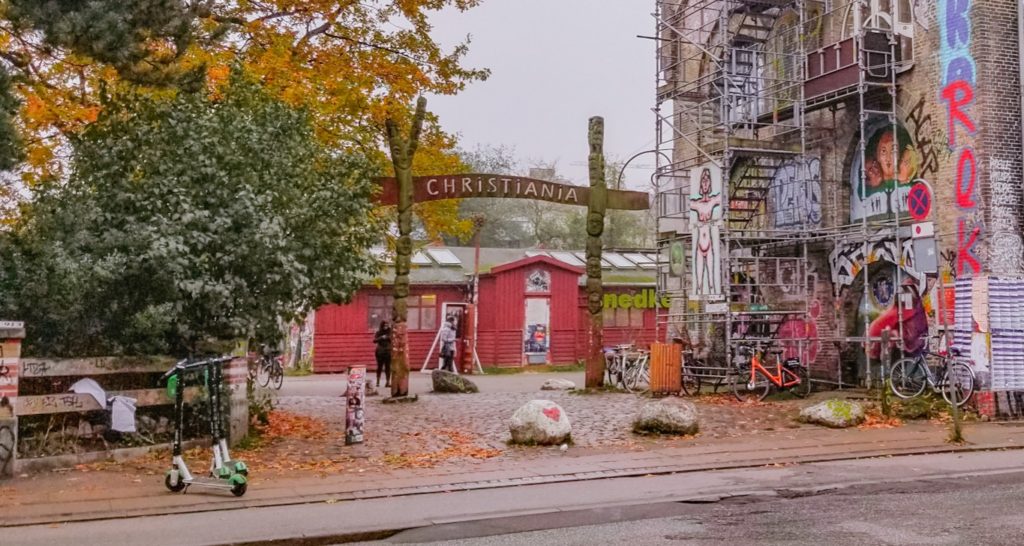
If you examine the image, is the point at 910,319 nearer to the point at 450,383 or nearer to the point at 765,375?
the point at 765,375

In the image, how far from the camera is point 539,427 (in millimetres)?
11977

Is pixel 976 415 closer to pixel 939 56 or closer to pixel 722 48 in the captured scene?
pixel 939 56

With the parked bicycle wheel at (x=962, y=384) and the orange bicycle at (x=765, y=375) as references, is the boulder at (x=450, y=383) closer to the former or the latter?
the orange bicycle at (x=765, y=375)

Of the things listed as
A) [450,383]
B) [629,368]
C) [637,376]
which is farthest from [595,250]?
[450,383]

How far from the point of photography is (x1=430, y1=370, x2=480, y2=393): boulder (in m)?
20.2

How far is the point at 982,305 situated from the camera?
1509cm

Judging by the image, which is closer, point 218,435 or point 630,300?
point 218,435

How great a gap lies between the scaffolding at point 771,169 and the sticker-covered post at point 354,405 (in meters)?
8.95

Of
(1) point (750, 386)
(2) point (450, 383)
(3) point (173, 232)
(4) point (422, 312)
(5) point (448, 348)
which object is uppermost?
(3) point (173, 232)

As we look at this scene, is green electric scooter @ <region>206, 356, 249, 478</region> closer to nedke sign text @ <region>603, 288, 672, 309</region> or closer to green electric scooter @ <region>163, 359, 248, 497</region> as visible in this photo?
green electric scooter @ <region>163, 359, 248, 497</region>

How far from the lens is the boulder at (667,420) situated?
1288 centimetres

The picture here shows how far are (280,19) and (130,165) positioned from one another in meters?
5.90

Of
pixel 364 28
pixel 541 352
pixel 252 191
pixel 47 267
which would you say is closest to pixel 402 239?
pixel 364 28

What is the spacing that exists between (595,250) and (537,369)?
11514 millimetres
